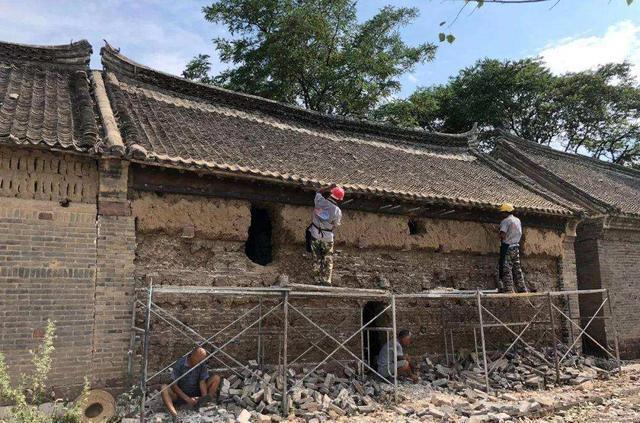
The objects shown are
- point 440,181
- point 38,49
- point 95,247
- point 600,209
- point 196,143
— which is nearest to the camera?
point 95,247

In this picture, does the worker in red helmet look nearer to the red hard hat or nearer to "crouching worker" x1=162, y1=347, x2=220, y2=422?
the red hard hat

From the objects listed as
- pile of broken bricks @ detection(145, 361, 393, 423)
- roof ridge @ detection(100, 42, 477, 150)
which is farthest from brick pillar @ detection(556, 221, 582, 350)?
pile of broken bricks @ detection(145, 361, 393, 423)

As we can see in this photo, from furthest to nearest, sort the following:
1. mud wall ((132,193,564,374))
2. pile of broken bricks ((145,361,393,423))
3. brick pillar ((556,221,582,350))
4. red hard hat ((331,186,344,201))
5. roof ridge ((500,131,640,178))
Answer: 1. roof ridge ((500,131,640,178))
2. brick pillar ((556,221,582,350))
3. red hard hat ((331,186,344,201))
4. mud wall ((132,193,564,374))
5. pile of broken bricks ((145,361,393,423))

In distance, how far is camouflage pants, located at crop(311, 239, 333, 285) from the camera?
8.85 metres

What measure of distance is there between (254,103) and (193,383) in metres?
7.25

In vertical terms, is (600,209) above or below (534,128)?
below

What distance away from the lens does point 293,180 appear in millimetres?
8656

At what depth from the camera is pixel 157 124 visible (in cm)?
933

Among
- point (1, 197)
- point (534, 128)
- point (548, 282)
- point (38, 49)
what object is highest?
point (534, 128)

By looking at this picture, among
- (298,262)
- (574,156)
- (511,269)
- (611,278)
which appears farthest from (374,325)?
(574,156)

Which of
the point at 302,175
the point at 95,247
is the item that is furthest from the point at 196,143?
the point at 95,247

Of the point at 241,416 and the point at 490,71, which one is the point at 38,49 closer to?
the point at 241,416

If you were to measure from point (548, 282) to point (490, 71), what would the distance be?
17.5 m

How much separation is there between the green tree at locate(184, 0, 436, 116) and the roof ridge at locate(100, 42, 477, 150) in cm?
794
